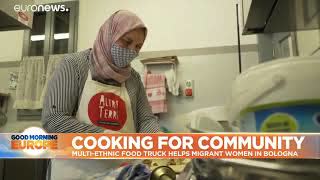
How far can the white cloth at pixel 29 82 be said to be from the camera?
838 mm

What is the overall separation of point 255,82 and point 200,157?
4.4 inches

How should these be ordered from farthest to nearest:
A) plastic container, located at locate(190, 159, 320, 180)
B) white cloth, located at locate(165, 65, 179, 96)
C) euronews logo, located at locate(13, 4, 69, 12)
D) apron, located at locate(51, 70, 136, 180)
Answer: white cloth, located at locate(165, 65, 179, 96) < euronews logo, located at locate(13, 4, 69, 12) < apron, located at locate(51, 70, 136, 180) < plastic container, located at locate(190, 159, 320, 180)

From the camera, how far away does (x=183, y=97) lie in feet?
3.08

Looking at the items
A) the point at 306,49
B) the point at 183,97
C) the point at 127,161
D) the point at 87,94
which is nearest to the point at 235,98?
the point at 127,161

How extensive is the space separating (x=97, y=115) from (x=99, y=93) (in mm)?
44

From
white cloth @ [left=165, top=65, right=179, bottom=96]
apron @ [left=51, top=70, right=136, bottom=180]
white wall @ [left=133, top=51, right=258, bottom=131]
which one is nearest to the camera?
apron @ [left=51, top=70, right=136, bottom=180]

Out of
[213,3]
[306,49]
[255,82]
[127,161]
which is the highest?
[213,3]

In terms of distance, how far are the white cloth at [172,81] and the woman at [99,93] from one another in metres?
0.39

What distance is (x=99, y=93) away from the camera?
0.54 m

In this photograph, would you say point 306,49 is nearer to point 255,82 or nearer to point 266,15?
point 266,15

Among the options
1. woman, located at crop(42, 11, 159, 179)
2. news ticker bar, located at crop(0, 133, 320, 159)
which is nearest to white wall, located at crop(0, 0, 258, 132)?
woman, located at crop(42, 11, 159, 179)

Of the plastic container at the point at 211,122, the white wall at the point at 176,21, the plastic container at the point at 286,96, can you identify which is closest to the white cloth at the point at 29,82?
the white wall at the point at 176,21

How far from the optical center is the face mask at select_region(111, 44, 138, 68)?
1.84 feet

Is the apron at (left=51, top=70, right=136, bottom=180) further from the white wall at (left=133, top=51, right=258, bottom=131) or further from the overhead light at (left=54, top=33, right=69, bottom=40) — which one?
the overhead light at (left=54, top=33, right=69, bottom=40)
